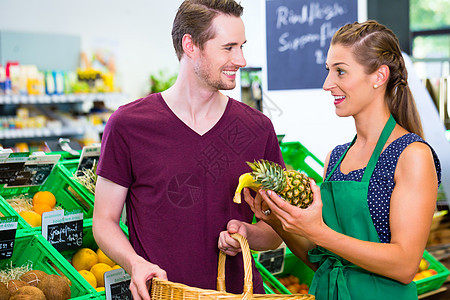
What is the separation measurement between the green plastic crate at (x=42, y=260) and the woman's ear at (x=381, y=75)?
1.40m

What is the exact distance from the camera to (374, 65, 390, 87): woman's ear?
173 cm

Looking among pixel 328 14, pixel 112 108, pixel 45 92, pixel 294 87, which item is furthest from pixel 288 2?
pixel 112 108

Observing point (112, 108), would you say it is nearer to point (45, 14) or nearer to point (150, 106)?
point (45, 14)

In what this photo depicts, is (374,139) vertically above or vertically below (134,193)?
above

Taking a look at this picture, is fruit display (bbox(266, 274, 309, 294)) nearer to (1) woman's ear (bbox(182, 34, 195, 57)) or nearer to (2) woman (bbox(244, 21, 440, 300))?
(2) woman (bbox(244, 21, 440, 300))

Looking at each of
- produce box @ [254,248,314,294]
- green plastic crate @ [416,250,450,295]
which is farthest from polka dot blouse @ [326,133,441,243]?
green plastic crate @ [416,250,450,295]

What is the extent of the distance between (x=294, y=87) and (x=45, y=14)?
5.03m

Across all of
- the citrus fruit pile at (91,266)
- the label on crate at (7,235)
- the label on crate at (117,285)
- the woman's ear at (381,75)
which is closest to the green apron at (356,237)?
the woman's ear at (381,75)

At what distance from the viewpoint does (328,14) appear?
12.2 feet

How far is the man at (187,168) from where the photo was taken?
1664 mm

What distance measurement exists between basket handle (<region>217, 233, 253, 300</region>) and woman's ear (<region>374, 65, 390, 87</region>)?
69cm

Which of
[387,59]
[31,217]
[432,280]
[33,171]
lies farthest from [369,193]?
[432,280]

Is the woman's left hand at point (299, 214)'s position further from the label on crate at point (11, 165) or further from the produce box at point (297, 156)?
the produce box at point (297, 156)

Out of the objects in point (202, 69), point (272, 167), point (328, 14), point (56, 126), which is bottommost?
point (56, 126)
